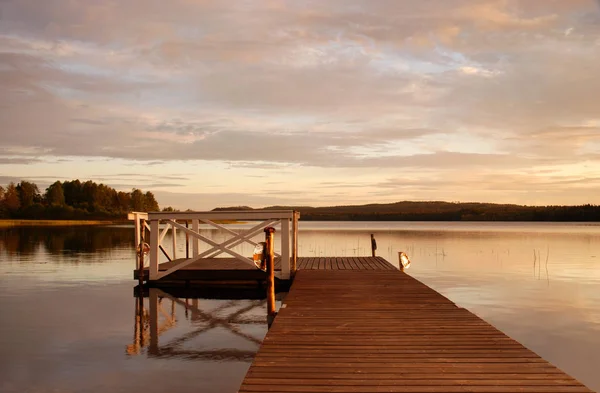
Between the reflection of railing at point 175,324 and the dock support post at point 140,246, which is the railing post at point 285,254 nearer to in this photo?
the reflection of railing at point 175,324

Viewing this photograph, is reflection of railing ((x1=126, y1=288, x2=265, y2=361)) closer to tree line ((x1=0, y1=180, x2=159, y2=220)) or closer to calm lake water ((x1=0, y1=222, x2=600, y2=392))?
calm lake water ((x1=0, y1=222, x2=600, y2=392))

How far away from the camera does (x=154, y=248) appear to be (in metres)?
18.4

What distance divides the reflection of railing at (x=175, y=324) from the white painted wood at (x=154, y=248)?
26.8 inches

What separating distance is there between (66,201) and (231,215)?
134 m

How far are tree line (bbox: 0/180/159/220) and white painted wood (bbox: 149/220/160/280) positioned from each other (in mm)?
110369

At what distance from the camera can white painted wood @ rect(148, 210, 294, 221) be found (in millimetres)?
→ 17344

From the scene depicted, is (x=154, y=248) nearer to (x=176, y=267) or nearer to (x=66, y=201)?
(x=176, y=267)

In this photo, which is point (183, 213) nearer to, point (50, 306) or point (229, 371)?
point (50, 306)

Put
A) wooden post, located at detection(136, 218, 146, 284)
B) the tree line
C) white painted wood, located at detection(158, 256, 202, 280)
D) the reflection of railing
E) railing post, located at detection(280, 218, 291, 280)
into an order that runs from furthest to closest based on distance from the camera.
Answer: the tree line < wooden post, located at detection(136, 218, 146, 284) < white painted wood, located at detection(158, 256, 202, 280) < railing post, located at detection(280, 218, 291, 280) < the reflection of railing

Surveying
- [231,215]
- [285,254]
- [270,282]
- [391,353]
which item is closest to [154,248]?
[231,215]

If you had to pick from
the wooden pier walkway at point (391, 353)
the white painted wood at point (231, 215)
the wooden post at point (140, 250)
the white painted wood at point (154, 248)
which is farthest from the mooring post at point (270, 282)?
the wooden post at point (140, 250)

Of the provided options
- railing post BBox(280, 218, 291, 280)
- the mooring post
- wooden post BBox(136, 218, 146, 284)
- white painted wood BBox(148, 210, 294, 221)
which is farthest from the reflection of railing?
white painted wood BBox(148, 210, 294, 221)

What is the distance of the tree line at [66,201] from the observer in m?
123

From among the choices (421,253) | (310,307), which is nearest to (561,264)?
(421,253)
